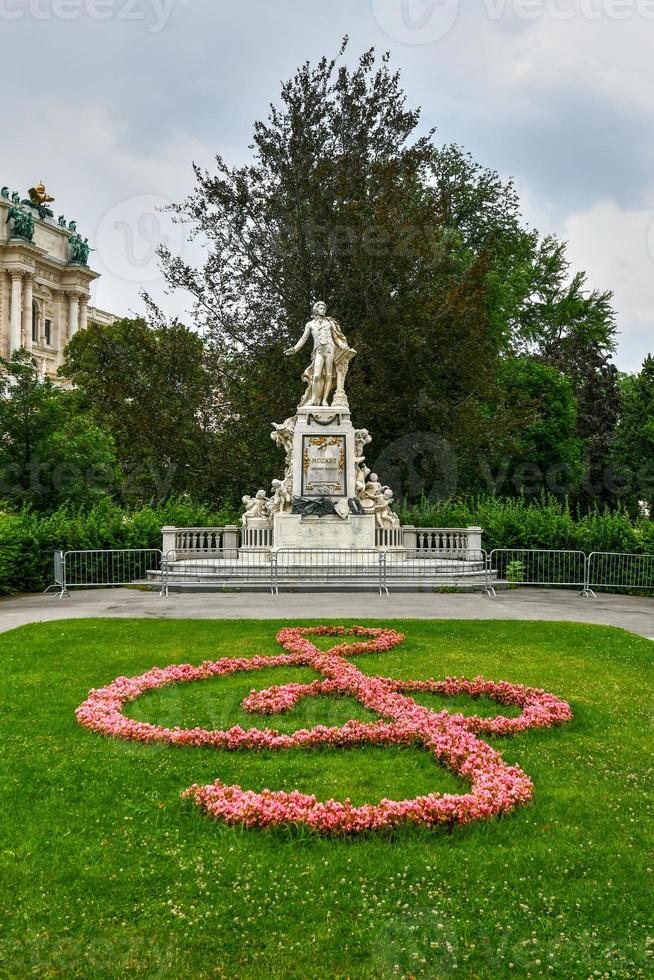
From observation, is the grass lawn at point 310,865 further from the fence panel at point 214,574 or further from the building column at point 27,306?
the building column at point 27,306

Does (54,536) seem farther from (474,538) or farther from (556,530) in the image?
(556,530)

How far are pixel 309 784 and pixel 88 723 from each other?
234cm

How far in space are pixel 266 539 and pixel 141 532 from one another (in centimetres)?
351

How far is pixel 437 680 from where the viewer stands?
8.67 meters

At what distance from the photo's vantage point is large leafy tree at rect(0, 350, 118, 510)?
2530cm

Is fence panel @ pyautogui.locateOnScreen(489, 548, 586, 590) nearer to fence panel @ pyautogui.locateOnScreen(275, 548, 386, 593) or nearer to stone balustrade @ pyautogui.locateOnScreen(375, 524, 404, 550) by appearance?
stone balustrade @ pyautogui.locateOnScreen(375, 524, 404, 550)

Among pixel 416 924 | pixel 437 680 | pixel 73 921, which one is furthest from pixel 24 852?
pixel 437 680

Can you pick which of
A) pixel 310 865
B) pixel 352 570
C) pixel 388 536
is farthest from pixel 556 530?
pixel 310 865

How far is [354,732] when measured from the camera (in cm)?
657

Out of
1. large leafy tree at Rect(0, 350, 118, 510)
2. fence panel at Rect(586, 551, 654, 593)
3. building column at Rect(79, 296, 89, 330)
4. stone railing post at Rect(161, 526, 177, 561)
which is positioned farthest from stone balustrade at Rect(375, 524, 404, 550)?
building column at Rect(79, 296, 89, 330)

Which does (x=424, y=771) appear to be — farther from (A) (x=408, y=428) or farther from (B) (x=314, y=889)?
(A) (x=408, y=428)

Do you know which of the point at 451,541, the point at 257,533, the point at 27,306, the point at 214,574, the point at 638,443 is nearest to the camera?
the point at 214,574

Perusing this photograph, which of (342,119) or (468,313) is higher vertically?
(342,119)

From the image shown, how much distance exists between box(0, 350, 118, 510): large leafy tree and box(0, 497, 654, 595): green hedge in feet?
4.74
